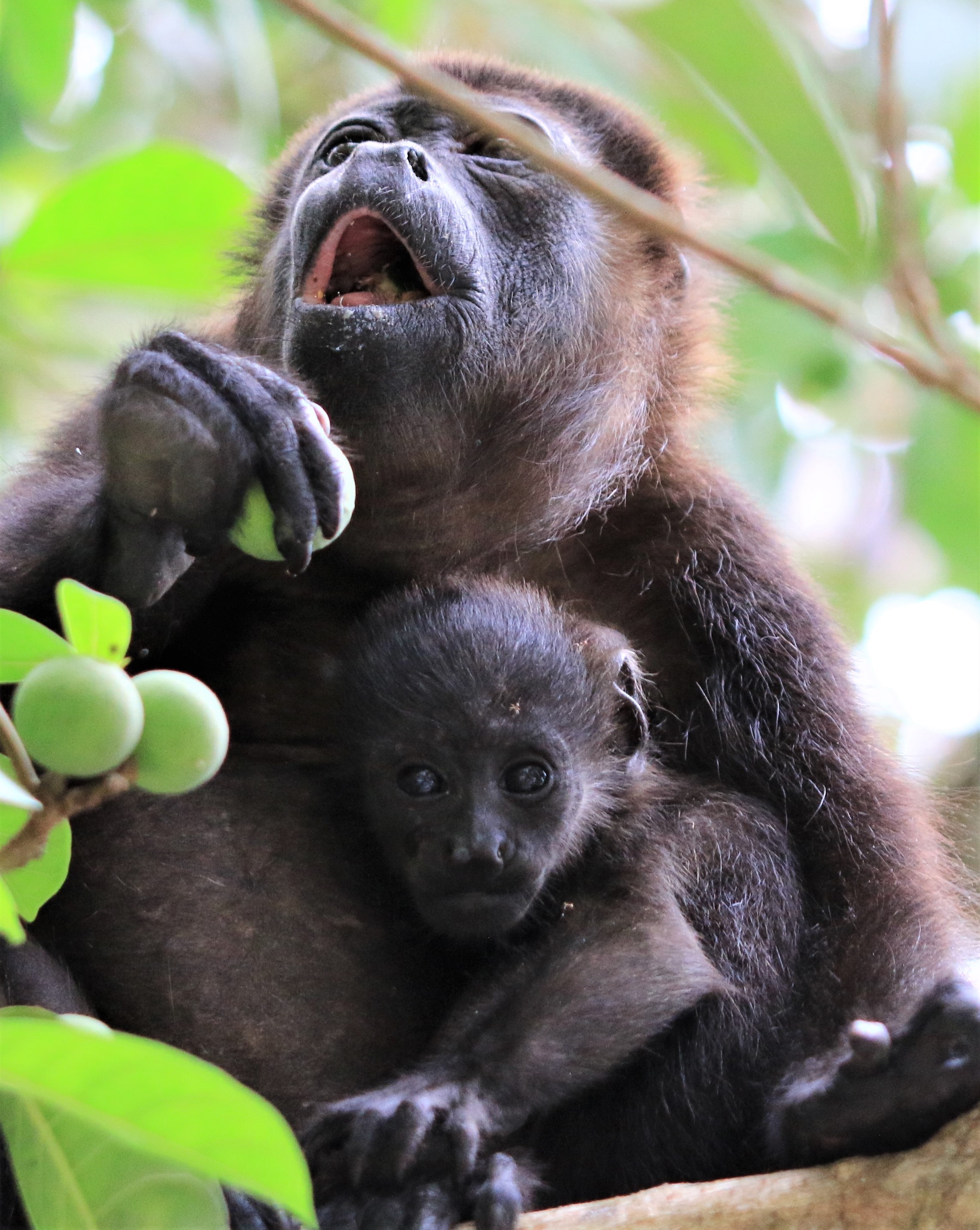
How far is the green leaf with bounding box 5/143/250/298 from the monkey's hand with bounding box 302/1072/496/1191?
198 centimetres

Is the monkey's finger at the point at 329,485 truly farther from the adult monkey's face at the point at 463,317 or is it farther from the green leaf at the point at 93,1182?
the green leaf at the point at 93,1182

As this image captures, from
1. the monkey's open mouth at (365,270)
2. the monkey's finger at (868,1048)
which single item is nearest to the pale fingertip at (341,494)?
the monkey's open mouth at (365,270)

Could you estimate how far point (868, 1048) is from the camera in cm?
224

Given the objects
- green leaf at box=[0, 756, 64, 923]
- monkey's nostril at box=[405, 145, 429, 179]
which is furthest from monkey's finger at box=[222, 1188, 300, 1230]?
monkey's nostril at box=[405, 145, 429, 179]

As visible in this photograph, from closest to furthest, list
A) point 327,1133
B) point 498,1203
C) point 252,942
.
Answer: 1. point 498,1203
2. point 327,1133
3. point 252,942

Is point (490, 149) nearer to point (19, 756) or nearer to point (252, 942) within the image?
point (252, 942)

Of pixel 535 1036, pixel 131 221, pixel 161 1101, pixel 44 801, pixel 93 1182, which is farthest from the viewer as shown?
pixel 131 221

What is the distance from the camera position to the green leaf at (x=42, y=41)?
2.87 m

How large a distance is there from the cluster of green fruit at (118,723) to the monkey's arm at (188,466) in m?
0.65

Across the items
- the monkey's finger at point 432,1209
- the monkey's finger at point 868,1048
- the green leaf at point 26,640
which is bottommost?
the monkey's finger at point 432,1209

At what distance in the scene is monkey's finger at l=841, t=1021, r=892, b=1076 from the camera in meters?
2.23

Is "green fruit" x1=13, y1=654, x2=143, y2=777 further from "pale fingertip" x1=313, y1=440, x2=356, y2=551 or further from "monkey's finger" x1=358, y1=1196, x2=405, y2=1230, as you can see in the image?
"monkey's finger" x1=358, y1=1196, x2=405, y2=1230

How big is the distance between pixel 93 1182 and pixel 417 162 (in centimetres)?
199

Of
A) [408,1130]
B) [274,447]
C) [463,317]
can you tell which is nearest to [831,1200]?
[408,1130]
